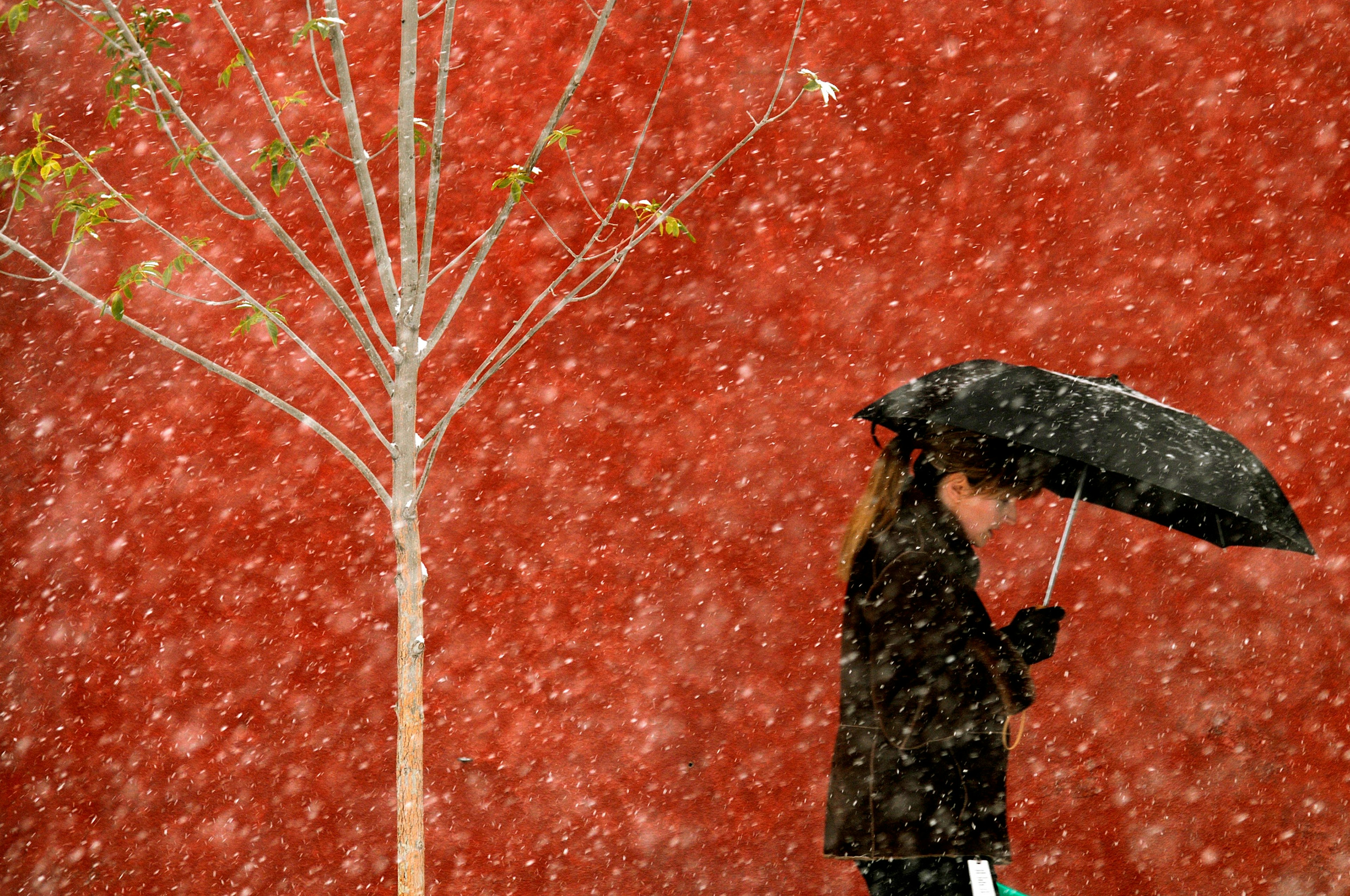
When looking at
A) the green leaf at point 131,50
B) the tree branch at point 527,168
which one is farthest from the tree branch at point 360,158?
the green leaf at point 131,50

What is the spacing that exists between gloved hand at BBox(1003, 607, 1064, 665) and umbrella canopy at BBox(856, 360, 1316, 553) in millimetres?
367

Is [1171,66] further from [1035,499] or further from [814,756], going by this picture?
[814,756]

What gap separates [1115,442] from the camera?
2445 millimetres

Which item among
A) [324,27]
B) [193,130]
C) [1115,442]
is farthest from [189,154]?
[1115,442]

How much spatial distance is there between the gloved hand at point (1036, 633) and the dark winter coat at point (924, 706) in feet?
0.34

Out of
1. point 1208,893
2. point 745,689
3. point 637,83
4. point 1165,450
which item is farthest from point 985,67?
point 1208,893

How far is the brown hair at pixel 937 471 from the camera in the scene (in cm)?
261

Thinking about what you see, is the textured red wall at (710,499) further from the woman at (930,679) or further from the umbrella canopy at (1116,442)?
the woman at (930,679)

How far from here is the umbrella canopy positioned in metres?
2.42

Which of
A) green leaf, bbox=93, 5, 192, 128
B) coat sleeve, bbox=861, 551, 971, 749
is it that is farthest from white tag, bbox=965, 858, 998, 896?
green leaf, bbox=93, 5, 192, 128

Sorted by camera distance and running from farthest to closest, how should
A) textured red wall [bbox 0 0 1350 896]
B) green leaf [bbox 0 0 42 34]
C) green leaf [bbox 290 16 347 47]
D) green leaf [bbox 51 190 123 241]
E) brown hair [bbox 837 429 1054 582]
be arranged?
1. textured red wall [bbox 0 0 1350 896]
2. brown hair [bbox 837 429 1054 582]
3. green leaf [bbox 51 190 123 241]
4. green leaf [bbox 0 0 42 34]
5. green leaf [bbox 290 16 347 47]

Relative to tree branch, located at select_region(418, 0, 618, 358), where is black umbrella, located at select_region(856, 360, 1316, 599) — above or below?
below

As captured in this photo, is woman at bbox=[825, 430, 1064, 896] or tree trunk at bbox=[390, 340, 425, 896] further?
tree trunk at bbox=[390, 340, 425, 896]

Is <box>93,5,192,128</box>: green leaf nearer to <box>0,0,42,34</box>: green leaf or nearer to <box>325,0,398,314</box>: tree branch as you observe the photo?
<box>0,0,42,34</box>: green leaf
